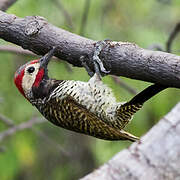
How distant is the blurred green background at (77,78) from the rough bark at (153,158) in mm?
1677

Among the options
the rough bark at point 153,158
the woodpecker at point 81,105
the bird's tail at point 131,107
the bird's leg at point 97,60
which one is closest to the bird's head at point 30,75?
the woodpecker at point 81,105

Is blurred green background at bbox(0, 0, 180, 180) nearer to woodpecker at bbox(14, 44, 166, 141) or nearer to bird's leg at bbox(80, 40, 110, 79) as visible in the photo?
woodpecker at bbox(14, 44, 166, 141)

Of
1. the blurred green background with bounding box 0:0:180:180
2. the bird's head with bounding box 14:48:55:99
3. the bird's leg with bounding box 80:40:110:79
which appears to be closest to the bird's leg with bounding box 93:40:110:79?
the bird's leg with bounding box 80:40:110:79

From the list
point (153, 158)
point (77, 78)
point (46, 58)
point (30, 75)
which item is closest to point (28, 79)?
point (30, 75)

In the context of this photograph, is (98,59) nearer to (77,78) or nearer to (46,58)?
(46,58)

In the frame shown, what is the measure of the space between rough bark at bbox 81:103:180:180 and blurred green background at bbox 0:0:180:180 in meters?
1.68

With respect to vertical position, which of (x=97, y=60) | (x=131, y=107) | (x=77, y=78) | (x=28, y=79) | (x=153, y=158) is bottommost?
(x=77, y=78)

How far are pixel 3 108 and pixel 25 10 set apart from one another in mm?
1343

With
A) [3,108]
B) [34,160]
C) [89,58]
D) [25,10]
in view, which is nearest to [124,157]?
[89,58]

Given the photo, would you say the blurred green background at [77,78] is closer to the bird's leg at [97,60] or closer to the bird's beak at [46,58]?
the bird's beak at [46,58]

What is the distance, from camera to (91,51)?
3680 mm

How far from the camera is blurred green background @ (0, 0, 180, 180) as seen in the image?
5.52 meters

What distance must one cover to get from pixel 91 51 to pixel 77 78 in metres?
1.75

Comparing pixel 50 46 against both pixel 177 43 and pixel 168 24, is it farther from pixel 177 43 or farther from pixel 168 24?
pixel 168 24
